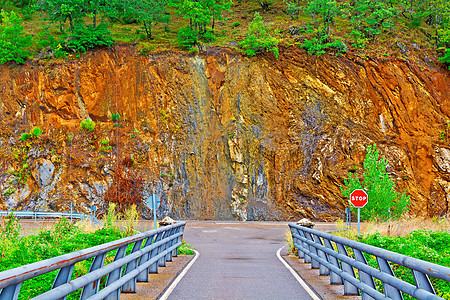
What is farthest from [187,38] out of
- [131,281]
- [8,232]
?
[131,281]

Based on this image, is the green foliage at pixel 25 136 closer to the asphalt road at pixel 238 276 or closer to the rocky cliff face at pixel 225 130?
the rocky cliff face at pixel 225 130

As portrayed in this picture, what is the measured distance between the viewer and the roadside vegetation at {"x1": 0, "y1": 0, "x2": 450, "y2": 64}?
44156mm

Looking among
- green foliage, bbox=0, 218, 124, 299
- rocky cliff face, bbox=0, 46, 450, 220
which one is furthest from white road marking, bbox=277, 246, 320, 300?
rocky cliff face, bbox=0, 46, 450, 220

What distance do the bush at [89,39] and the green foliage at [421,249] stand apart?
128 ft

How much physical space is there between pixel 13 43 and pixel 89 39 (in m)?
7.83

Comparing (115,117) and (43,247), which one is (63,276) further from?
(115,117)

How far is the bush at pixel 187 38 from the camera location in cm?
4450

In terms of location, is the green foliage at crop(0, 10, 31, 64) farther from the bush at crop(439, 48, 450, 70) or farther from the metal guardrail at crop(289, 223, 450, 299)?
the bush at crop(439, 48, 450, 70)

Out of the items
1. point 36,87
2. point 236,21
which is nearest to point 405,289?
point 36,87

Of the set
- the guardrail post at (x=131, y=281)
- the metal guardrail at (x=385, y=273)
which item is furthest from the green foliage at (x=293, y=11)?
the guardrail post at (x=131, y=281)

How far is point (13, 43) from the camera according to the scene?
43562mm

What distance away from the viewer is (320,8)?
157 ft

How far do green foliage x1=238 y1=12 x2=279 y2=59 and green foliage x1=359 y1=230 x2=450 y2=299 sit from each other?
113ft

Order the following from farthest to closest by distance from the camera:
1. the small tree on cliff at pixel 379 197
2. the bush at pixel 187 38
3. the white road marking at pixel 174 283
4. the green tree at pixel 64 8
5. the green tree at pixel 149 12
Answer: the green tree at pixel 149 12
the green tree at pixel 64 8
the bush at pixel 187 38
the small tree on cliff at pixel 379 197
the white road marking at pixel 174 283
